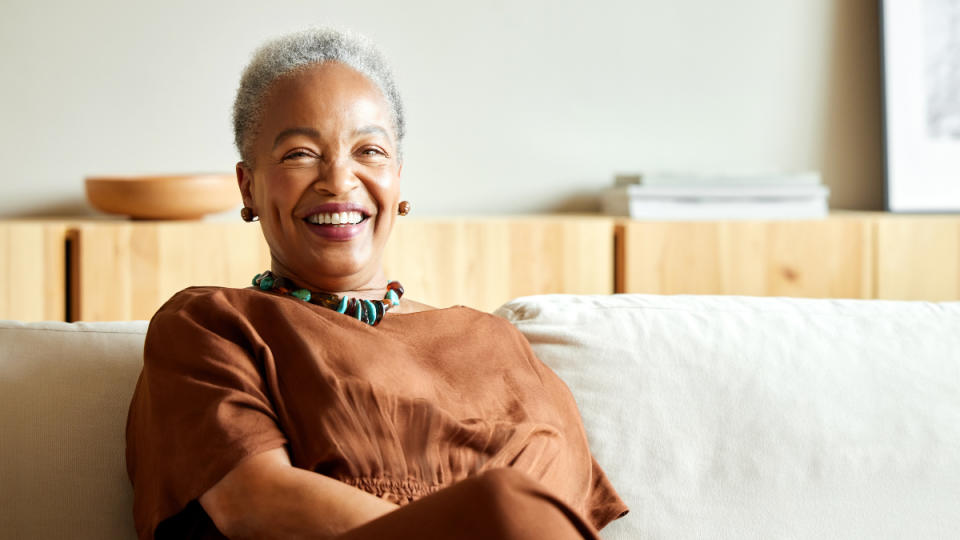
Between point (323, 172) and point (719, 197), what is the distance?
1356 mm

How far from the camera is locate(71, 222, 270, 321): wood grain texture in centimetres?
213

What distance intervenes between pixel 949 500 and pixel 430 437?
2.53 ft

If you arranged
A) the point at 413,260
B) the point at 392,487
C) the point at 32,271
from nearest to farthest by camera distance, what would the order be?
the point at 392,487 < the point at 32,271 < the point at 413,260

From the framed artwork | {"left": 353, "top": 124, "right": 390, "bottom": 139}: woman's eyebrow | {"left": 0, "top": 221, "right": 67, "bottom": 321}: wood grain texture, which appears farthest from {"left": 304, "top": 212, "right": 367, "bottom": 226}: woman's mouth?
the framed artwork

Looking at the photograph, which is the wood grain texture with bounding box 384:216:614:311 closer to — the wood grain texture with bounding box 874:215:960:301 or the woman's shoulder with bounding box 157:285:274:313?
the wood grain texture with bounding box 874:215:960:301

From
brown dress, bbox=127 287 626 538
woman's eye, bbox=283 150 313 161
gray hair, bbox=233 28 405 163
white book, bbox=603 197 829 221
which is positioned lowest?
brown dress, bbox=127 287 626 538

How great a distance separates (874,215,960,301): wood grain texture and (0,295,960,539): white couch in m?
0.81

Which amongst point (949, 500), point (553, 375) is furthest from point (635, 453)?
point (949, 500)

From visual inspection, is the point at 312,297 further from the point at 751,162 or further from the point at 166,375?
the point at 751,162

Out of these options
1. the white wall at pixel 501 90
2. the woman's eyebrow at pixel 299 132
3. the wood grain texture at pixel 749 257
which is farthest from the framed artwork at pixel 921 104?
the woman's eyebrow at pixel 299 132

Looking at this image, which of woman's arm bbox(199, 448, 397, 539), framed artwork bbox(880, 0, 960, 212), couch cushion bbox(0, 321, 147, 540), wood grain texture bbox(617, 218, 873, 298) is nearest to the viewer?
woman's arm bbox(199, 448, 397, 539)

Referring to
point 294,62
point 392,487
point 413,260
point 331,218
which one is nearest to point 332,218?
point 331,218

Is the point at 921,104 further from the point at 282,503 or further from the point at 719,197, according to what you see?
the point at 282,503

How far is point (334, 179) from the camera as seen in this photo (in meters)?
1.31
